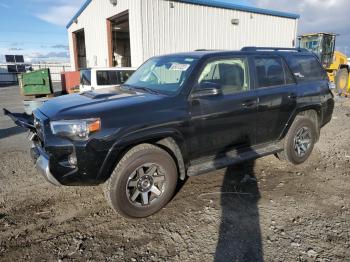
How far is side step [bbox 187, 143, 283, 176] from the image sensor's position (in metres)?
3.89

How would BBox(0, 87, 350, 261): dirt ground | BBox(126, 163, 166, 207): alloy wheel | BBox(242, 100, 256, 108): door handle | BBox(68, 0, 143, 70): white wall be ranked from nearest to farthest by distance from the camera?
BBox(0, 87, 350, 261): dirt ground → BBox(126, 163, 166, 207): alloy wheel → BBox(242, 100, 256, 108): door handle → BBox(68, 0, 143, 70): white wall

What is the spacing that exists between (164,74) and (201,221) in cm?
208

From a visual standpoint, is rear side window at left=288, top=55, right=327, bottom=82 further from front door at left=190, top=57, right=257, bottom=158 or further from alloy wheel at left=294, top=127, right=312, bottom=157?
front door at left=190, top=57, right=257, bottom=158

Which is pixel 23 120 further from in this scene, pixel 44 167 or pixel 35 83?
pixel 35 83

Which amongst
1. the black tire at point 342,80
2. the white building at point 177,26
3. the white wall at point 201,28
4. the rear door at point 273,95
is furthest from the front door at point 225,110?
the black tire at point 342,80

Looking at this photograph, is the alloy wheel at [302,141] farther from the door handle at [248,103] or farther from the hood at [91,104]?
the hood at [91,104]

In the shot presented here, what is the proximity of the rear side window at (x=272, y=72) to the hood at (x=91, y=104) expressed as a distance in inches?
68.7

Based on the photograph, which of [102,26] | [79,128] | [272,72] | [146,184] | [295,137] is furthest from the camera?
[102,26]

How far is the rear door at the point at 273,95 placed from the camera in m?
4.44

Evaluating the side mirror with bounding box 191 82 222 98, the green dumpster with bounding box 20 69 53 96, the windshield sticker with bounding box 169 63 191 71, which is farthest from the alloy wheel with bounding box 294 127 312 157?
the green dumpster with bounding box 20 69 53 96

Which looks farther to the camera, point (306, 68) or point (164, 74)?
point (306, 68)

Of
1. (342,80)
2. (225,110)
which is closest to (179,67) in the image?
(225,110)

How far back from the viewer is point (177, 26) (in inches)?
537

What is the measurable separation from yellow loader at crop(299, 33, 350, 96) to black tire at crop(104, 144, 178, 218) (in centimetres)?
1418
